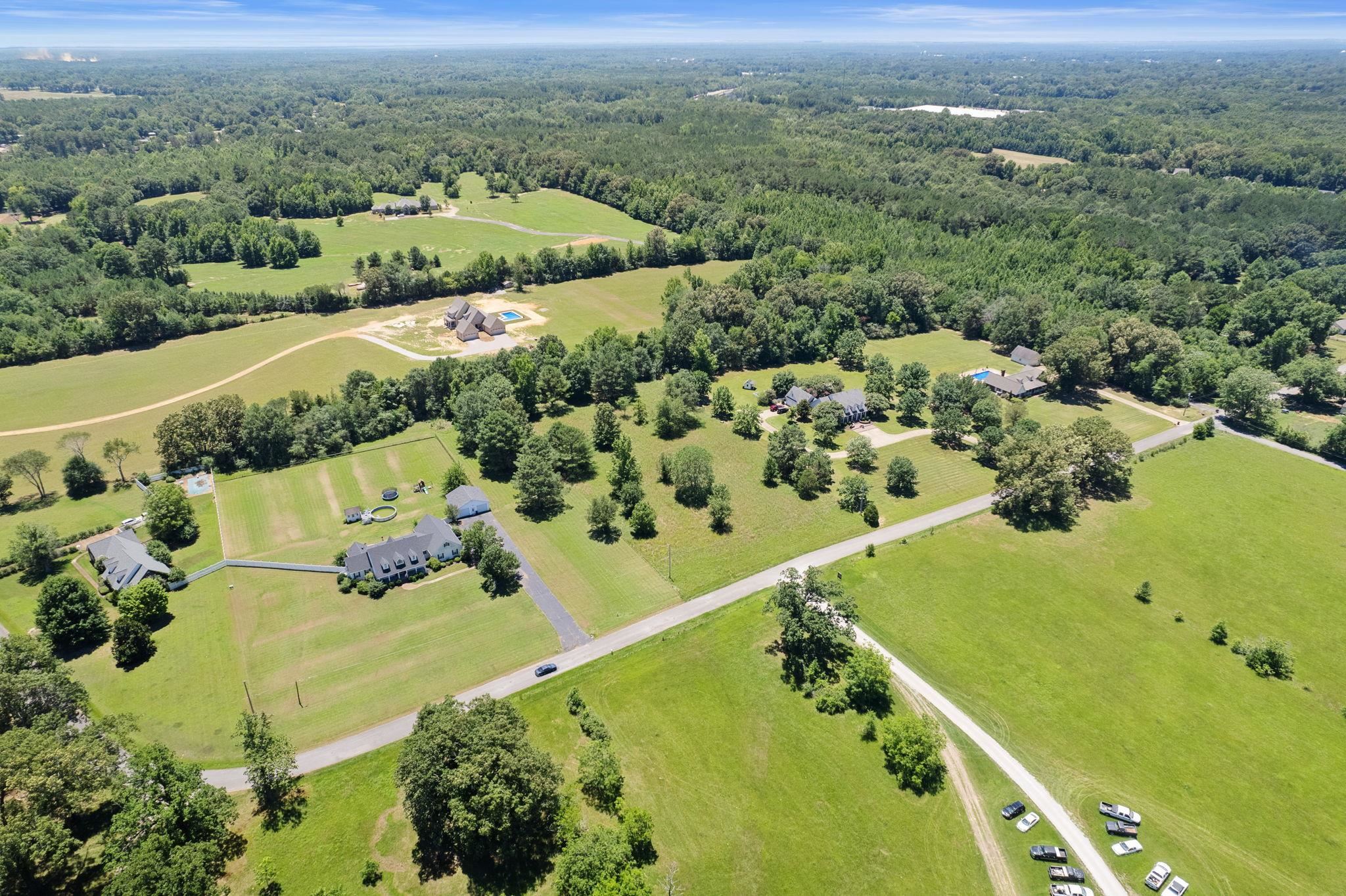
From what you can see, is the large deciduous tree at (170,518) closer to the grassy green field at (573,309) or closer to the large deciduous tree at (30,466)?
the large deciduous tree at (30,466)

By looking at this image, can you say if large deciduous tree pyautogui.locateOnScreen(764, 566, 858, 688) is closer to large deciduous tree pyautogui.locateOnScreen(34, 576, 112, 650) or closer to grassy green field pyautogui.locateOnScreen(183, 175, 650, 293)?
large deciduous tree pyautogui.locateOnScreen(34, 576, 112, 650)

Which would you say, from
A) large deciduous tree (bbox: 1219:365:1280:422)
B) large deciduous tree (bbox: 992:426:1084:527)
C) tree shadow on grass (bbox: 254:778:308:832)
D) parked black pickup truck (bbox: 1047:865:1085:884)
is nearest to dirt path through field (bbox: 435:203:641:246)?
large deciduous tree (bbox: 992:426:1084:527)

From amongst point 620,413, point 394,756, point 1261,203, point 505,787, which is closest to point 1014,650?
point 505,787

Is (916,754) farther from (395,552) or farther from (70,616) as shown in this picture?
(70,616)

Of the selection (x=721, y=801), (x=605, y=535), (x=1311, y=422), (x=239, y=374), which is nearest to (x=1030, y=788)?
(x=721, y=801)

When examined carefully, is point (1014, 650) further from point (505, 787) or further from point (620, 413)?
point (620, 413)

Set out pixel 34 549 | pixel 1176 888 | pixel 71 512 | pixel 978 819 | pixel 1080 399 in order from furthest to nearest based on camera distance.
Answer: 1. pixel 1080 399
2. pixel 71 512
3. pixel 34 549
4. pixel 978 819
5. pixel 1176 888

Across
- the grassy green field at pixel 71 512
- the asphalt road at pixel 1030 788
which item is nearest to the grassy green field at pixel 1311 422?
the asphalt road at pixel 1030 788

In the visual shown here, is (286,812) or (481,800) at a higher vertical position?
(481,800)

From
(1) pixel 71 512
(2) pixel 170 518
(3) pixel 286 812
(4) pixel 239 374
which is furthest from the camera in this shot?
(4) pixel 239 374
